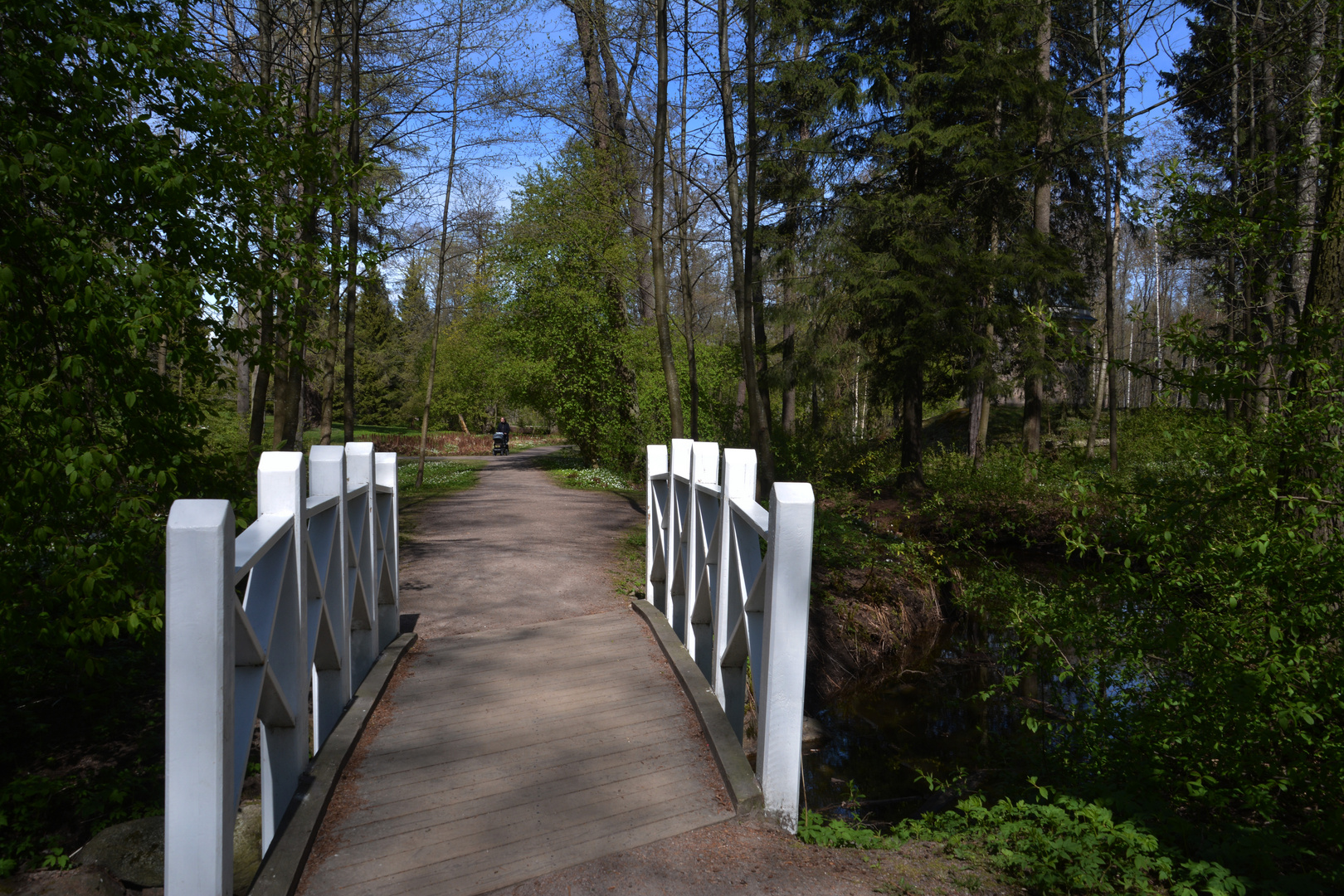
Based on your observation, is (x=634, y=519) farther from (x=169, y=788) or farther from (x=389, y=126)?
(x=169, y=788)

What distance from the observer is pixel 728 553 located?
469cm

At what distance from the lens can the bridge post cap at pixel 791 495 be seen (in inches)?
137

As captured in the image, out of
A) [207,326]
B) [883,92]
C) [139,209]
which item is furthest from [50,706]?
[883,92]

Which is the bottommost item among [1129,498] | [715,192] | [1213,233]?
[1129,498]

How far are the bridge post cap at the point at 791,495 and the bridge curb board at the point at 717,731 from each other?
1427 mm

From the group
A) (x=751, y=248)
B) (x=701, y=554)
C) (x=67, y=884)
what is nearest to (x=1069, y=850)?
(x=701, y=554)

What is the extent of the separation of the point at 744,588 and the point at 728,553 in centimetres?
35

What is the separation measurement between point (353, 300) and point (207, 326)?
24.6ft

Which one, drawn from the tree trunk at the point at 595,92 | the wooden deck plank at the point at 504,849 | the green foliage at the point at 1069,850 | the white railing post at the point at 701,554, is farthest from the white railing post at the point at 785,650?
the tree trunk at the point at 595,92

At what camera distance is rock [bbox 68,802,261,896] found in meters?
4.38

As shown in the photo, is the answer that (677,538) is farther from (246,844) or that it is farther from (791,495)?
(246,844)

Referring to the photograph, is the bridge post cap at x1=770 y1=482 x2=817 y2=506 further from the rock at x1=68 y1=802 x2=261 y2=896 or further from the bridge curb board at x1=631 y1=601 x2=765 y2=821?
the rock at x1=68 y1=802 x2=261 y2=896

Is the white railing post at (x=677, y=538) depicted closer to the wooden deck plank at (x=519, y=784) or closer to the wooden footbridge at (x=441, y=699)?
the wooden footbridge at (x=441, y=699)

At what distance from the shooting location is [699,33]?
44.4 feet
